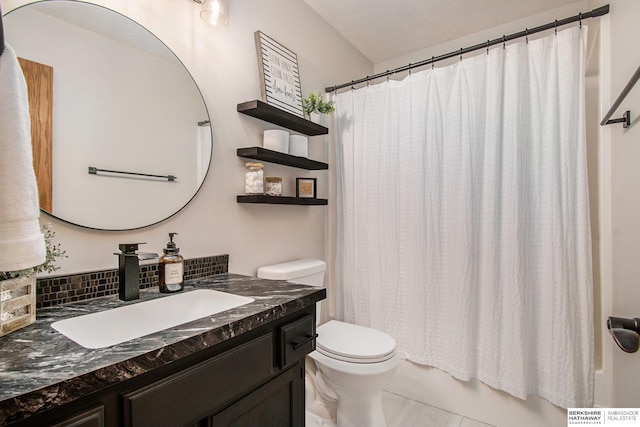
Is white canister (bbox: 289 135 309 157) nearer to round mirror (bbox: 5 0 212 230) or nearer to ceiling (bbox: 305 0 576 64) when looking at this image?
round mirror (bbox: 5 0 212 230)

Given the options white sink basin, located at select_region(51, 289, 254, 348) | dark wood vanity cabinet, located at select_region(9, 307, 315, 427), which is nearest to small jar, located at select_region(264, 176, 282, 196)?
white sink basin, located at select_region(51, 289, 254, 348)

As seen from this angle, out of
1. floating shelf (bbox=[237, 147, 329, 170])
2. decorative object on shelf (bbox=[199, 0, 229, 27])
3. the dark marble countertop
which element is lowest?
the dark marble countertop

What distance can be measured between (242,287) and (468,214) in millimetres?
1315

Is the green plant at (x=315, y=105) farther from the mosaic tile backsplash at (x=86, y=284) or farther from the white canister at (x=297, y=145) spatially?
the mosaic tile backsplash at (x=86, y=284)

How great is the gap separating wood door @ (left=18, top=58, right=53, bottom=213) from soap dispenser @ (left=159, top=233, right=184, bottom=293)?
377 millimetres

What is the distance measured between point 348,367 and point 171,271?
92 centimetres

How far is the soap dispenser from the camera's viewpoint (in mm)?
1160

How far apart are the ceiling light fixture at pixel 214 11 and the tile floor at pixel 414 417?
212 cm

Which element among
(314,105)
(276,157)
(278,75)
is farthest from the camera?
(314,105)

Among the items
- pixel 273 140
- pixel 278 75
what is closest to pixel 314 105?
pixel 278 75

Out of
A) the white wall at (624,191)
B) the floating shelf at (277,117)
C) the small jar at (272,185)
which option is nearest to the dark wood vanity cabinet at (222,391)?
the small jar at (272,185)

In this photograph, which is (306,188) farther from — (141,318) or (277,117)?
(141,318)

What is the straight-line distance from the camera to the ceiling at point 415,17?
207cm

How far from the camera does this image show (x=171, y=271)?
1.17m
